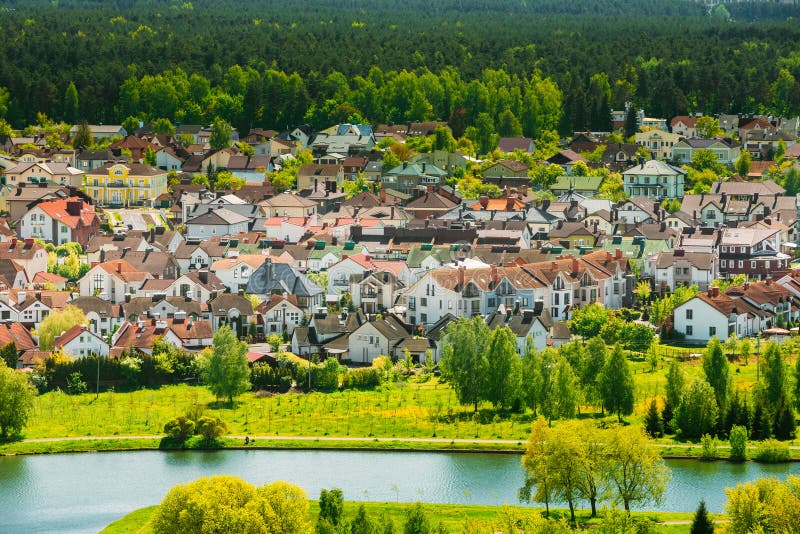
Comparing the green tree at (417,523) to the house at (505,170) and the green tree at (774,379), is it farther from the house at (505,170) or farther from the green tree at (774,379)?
the house at (505,170)

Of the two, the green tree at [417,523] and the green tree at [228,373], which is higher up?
the green tree at [228,373]

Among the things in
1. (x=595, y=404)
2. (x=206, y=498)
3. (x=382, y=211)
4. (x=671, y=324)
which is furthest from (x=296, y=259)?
(x=206, y=498)

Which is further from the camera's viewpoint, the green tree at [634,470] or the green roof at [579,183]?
the green roof at [579,183]

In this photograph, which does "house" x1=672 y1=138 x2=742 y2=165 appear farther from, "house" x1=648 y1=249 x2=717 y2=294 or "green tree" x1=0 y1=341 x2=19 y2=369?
"green tree" x1=0 y1=341 x2=19 y2=369

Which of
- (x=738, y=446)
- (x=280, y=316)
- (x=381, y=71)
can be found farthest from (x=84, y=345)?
(x=381, y=71)

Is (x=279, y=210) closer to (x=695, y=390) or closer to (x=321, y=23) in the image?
(x=695, y=390)

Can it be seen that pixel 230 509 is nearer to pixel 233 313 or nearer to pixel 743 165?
pixel 233 313

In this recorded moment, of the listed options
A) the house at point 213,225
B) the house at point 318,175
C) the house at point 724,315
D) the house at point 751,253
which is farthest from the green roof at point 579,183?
the house at point 724,315
